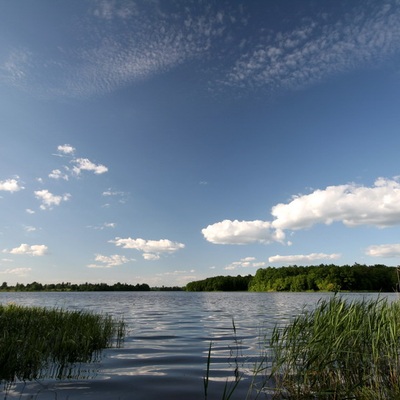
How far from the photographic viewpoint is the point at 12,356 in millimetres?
11406

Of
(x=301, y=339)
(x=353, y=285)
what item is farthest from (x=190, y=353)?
(x=353, y=285)

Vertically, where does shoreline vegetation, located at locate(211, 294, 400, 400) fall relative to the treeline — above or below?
below

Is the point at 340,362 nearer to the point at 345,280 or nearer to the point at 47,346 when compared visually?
the point at 47,346

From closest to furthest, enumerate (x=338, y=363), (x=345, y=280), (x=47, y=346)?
1. (x=338, y=363)
2. (x=47, y=346)
3. (x=345, y=280)

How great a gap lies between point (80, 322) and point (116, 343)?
2.19m

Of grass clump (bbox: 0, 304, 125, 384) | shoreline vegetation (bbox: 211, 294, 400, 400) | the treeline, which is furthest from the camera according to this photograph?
the treeline

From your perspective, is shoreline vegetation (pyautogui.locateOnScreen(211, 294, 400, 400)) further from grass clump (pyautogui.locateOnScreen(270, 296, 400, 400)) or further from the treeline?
the treeline

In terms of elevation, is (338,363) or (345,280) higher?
(345,280)

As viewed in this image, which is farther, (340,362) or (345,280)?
(345,280)

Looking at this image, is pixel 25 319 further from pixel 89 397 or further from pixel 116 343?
pixel 89 397

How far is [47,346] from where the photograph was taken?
45.8 ft

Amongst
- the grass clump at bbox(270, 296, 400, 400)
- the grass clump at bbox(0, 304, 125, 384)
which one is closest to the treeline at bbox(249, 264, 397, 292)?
the grass clump at bbox(0, 304, 125, 384)

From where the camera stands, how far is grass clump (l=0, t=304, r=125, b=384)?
11.3 m

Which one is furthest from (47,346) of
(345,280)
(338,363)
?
(345,280)
